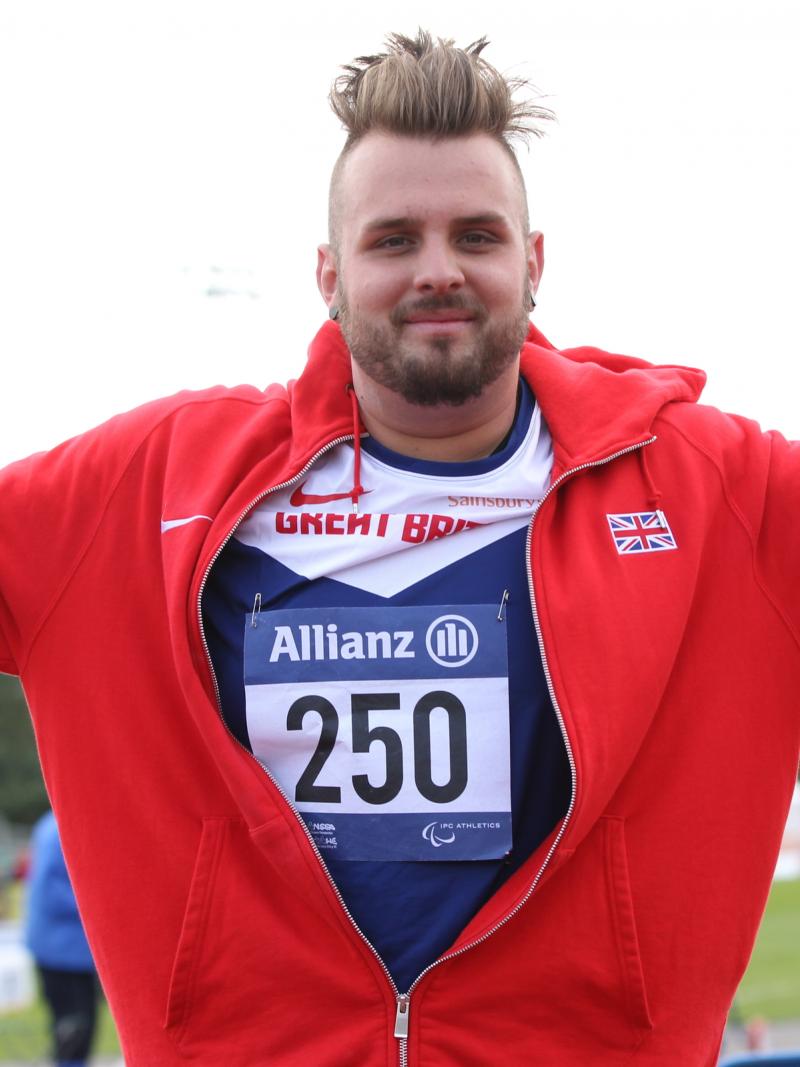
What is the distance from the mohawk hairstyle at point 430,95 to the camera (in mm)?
2676

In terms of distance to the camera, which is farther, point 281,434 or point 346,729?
point 281,434

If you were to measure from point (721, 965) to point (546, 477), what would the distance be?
98cm

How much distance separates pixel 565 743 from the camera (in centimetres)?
243

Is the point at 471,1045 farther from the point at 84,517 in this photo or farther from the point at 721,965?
the point at 84,517

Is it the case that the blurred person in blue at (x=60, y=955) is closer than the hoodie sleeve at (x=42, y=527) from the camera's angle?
No

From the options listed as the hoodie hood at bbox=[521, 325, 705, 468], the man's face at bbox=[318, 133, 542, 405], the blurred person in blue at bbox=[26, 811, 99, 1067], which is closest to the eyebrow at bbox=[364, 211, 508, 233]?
the man's face at bbox=[318, 133, 542, 405]

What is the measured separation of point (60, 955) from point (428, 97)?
631 cm

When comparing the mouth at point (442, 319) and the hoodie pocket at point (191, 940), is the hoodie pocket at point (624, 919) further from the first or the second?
the mouth at point (442, 319)

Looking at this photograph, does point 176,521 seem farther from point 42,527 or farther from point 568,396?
point 568,396

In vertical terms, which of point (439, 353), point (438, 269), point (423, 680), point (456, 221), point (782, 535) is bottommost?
point (423, 680)

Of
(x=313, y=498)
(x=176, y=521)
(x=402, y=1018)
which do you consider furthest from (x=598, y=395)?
(x=402, y=1018)

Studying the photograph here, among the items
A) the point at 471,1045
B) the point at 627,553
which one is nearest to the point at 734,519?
the point at 627,553

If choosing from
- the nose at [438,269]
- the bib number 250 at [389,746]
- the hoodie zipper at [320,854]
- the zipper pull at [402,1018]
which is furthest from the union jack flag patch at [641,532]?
the zipper pull at [402,1018]

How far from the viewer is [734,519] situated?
2623 mm
